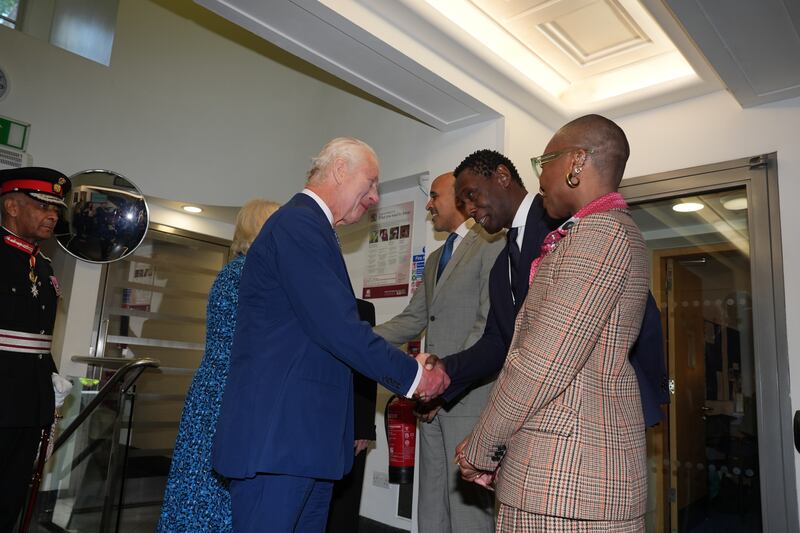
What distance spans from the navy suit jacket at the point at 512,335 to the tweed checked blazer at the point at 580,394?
1.38 feet

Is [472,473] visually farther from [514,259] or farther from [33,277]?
[33,277]

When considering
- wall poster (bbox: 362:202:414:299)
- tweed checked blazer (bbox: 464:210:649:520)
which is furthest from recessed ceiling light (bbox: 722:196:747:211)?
tweed checked blazer (bbox: 464:210:649:520)

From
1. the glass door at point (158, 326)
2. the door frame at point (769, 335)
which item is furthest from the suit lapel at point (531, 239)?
the glass door at point (158, 326)

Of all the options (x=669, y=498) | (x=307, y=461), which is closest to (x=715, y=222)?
(x=669, y=498)

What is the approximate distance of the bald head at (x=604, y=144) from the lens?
57.9 inches

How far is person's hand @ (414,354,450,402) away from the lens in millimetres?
1837

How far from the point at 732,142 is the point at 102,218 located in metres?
4.05

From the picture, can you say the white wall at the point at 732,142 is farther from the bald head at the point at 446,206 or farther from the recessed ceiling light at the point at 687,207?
the bald head at the point at 446,206

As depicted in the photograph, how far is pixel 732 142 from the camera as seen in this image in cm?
314

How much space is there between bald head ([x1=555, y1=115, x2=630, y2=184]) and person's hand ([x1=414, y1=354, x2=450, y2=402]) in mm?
804

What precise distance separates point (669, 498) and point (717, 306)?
107cm

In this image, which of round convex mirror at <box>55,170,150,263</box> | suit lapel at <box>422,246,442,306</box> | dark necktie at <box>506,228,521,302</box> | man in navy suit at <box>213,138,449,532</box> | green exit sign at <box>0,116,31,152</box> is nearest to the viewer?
man in navy suit at <box>213,138,449,532</box>

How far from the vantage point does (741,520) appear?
9.58 ft

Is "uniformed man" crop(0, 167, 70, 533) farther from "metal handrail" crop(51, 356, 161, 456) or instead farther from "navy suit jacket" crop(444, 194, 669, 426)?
"navy suit jacket" crop(444, 194, 669, 426)
